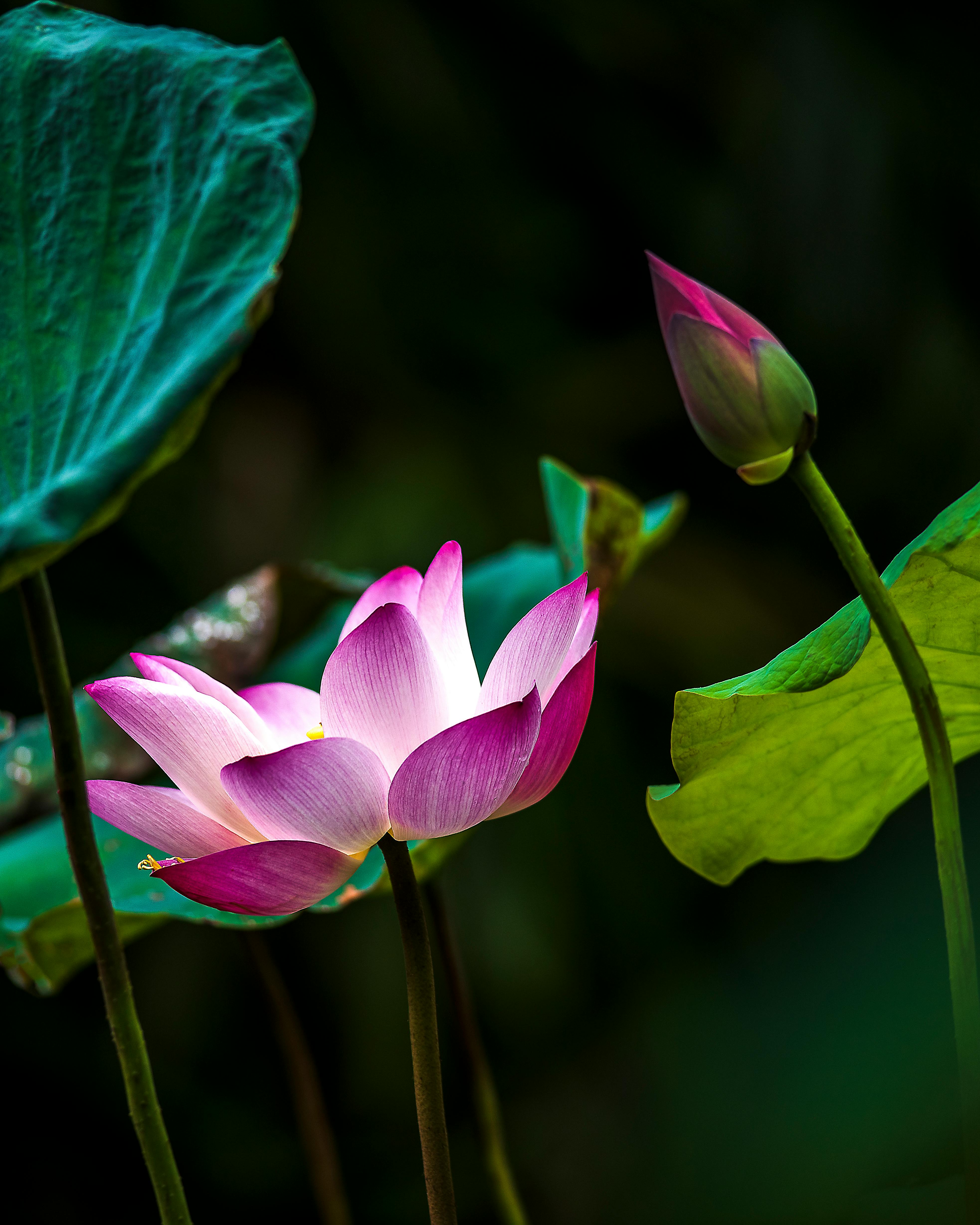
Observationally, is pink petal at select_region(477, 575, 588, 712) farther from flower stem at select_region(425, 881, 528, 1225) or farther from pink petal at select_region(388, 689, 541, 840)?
flower stem at select_region(425, 881, 528, 1225)

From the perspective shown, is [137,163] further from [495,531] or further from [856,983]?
[495,531]

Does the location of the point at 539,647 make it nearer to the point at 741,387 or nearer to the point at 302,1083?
the point at 741,387

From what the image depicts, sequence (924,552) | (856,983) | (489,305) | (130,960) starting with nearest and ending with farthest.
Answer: (924,552) < (856,983) < (130,960) < (489,305)

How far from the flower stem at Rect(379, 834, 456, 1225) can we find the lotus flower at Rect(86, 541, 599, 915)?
0.04ft

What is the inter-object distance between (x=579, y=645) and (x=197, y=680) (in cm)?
9

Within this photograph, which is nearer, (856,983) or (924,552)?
(924,552)

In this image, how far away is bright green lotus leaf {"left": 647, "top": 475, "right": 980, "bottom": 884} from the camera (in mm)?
263

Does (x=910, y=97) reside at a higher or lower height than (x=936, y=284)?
higher

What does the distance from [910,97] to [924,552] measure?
4.07 ft

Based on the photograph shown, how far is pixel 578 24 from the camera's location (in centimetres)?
120

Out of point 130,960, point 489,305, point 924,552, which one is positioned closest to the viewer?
point 924,552

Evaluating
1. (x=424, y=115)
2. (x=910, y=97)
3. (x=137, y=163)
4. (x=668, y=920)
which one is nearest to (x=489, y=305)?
(x=424, y=115)

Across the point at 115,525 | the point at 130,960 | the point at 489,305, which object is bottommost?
the point at 130,960

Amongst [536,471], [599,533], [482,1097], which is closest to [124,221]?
[599,533]
